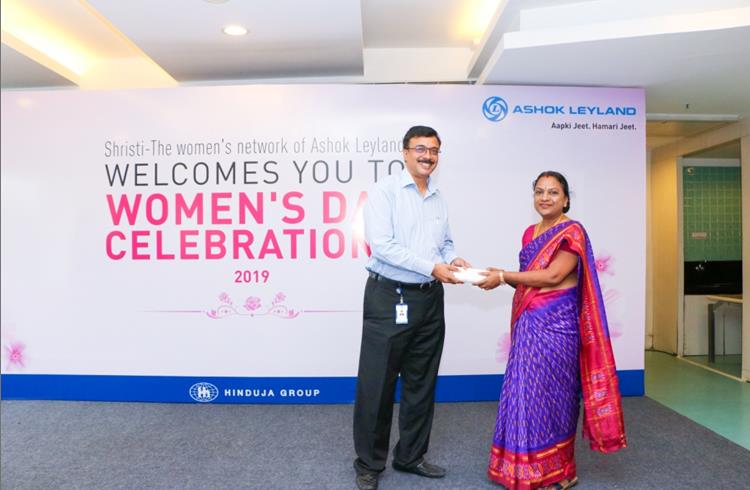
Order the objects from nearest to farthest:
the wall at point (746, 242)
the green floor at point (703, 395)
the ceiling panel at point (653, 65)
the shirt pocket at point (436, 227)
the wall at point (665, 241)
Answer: the shirt pocket at point (436, 227) → the ceiling panel at point (653, 65) → the green floor at point (703, 395) → the wall at point (746, 242) → the wall at point (665, 241)

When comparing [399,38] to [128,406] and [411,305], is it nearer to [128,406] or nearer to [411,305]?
[411,305]

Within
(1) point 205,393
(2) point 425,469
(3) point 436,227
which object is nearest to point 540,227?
(3) point 436,227

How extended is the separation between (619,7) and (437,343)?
2.38 m

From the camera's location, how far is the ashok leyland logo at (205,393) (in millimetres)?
3674

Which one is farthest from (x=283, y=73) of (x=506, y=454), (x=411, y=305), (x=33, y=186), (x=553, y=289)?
(x=506, y=454)

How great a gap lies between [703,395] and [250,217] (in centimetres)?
363

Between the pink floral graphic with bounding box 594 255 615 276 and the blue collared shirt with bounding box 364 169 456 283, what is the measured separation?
5.86 ft

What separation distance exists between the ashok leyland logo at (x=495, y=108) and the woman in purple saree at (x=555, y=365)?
1454 mm

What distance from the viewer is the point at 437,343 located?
96.4 inches

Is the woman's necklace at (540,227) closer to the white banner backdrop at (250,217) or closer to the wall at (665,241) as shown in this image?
the white banner backdrop at (250,217)

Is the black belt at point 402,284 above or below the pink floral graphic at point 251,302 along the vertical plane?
above

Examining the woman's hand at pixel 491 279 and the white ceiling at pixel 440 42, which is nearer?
the woman's hand at pixel 491 279

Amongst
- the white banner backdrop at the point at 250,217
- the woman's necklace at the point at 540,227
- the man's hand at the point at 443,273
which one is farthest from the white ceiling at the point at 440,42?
the man's hand at the point at 443,273

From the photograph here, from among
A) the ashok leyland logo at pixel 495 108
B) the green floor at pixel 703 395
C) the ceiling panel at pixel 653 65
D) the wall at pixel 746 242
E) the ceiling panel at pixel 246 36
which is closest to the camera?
the ceiling panel at pixel 653 65
